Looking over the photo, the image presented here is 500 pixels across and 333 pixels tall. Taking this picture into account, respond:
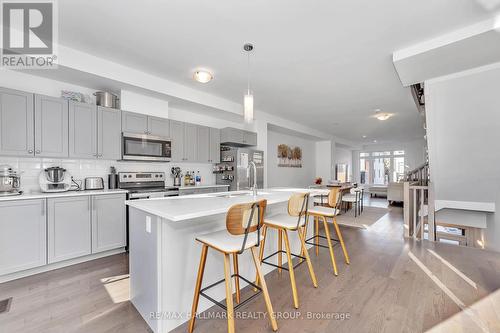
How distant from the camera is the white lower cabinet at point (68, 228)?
275 cm

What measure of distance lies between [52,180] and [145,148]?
129 centimetres

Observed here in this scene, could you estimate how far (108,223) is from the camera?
3182mm

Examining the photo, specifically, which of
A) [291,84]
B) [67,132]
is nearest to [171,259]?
[67,132]

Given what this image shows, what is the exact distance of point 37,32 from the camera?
2.51 metres

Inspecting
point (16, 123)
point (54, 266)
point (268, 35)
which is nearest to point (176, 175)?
point (54, 266)

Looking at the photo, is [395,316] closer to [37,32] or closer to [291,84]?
[291,84]

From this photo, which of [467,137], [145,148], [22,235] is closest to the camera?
[22,235]

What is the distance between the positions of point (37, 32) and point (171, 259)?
2956 millimetres

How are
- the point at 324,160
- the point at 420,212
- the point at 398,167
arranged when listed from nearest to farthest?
the point at 420,212 < the point at 324,160 < the point at 398,167

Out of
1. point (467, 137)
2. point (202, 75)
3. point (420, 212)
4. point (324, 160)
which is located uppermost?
point (202, 75)

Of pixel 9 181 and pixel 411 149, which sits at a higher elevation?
pixel 411 149

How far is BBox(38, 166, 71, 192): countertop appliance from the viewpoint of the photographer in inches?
118

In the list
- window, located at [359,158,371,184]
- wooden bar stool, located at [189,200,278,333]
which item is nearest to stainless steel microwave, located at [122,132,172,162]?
wooden bar stool, located at [189,200,278,333]

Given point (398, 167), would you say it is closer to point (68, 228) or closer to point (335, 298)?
point (335, 298)
